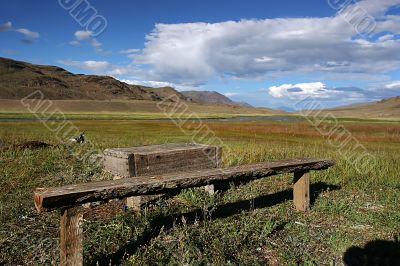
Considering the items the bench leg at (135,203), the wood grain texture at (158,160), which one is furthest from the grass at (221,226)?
the wood grain texture at (158,160)

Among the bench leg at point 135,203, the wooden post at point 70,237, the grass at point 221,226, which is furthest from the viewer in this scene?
the bench leg at point 135,203

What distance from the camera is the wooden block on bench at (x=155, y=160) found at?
7.11 metres

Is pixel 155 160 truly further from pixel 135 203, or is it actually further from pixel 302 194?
pixel 302 194

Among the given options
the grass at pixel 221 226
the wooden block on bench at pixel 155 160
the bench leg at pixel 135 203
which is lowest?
the grass at pixel 221 226

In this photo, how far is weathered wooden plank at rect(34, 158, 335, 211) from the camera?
12.5 ft

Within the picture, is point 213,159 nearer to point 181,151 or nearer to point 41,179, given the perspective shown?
point 181,151

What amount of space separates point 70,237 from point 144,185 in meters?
1.03

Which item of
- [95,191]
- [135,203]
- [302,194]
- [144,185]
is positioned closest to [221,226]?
[144,185]

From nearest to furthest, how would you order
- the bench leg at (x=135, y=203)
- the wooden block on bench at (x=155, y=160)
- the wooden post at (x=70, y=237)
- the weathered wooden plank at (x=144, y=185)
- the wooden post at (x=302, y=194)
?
the weathered wooden plank at (x=144, y=185) → the wooden post at (x=70, y=237) → the bench leg at (x=135, y=203) → the wooden post at (x=302, y=194) → the wooden block on bench at (x=155, y=160)

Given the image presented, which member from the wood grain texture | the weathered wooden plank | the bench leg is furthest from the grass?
the wood grain texture

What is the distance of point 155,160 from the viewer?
7484mm

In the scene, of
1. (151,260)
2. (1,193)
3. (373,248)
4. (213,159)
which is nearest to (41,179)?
(1,193)

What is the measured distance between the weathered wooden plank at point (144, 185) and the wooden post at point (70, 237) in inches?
5.6

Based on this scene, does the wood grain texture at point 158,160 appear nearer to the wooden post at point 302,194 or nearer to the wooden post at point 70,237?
the wooden post at point 302,194
